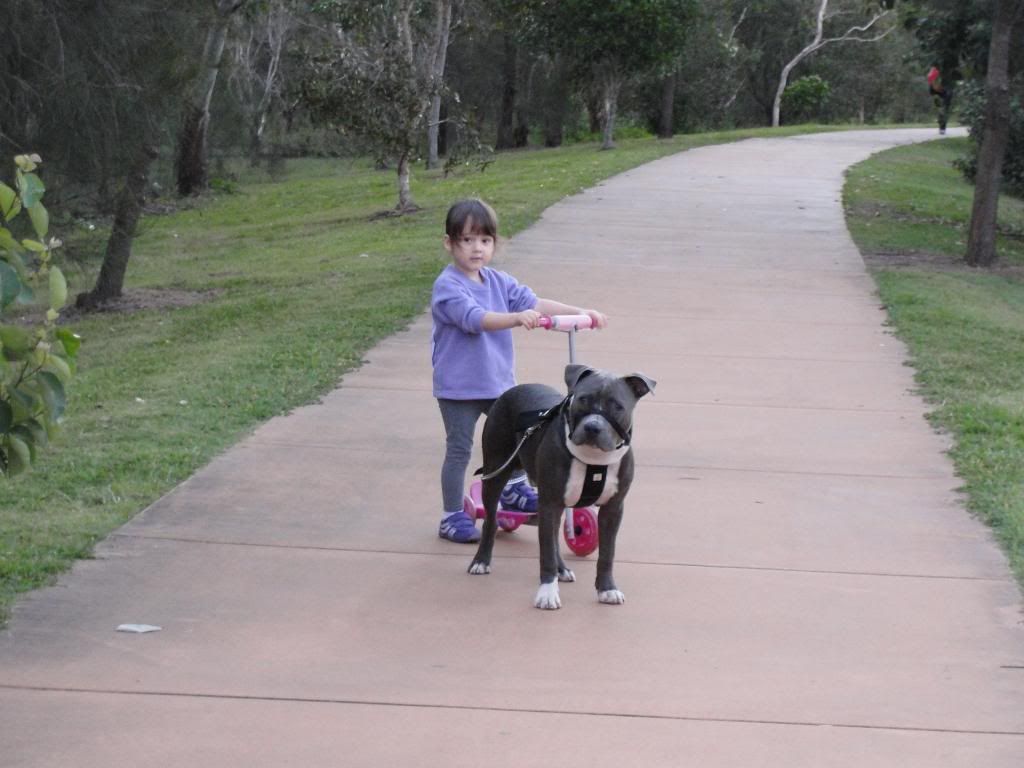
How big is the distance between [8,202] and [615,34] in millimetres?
24287

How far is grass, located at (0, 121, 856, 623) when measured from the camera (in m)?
6.33

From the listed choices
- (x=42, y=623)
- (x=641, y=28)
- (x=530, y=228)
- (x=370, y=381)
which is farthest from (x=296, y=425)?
(x=641, y=28)

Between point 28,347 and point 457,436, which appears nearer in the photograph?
point 28,347

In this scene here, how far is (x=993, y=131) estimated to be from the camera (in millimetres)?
14211

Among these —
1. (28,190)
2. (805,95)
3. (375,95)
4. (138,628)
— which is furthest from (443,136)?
(28,190)

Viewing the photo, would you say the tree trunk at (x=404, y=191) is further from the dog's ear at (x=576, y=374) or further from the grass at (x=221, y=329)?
the dog's ear at (x=576, y=374)

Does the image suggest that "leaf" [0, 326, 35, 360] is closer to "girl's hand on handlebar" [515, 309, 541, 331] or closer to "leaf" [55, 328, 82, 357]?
"leaf" [55, 328, 82, 357]

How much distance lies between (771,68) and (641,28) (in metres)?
22.9

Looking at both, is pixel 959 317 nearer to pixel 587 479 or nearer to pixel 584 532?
pixel 584 532

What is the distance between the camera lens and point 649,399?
340 inches

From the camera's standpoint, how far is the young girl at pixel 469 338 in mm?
5496

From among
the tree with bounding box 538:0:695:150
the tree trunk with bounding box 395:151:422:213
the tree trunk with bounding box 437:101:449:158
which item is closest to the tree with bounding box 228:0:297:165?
the tree trunk with bounding box 437:101:449:158

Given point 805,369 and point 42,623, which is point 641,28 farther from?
point 42,623

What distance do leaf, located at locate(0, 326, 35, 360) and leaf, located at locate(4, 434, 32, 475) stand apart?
0.26 m
